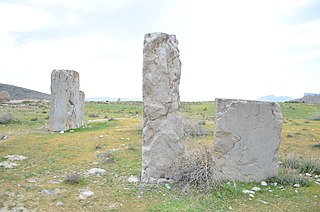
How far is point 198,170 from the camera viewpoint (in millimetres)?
6973

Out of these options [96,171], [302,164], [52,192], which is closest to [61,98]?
[96,171]

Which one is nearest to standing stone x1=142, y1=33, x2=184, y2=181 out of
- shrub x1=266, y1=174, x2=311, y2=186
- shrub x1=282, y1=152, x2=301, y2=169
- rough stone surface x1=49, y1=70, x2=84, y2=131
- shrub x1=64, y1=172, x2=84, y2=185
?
shrub x1=64, y1=172, x2=84, y2=185

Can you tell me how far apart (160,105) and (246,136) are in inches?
87.9

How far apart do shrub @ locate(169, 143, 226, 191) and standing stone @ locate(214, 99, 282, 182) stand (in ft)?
1.15

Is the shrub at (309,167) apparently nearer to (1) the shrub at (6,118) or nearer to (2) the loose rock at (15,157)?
(2) the loose rock at (15,157)

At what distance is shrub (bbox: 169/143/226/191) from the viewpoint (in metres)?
6.84

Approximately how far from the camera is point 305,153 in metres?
10.6

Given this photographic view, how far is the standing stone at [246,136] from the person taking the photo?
7418 millimetres

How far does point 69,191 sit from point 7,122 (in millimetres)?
12376

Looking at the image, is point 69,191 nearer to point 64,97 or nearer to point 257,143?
point 257,143

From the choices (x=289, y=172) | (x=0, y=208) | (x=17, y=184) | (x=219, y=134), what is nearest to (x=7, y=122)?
(x=17, y=184)

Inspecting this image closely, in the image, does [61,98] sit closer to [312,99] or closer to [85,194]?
[85,194]

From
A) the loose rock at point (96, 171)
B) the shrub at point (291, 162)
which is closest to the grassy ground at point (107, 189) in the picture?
the loose rock at point (96, 171)

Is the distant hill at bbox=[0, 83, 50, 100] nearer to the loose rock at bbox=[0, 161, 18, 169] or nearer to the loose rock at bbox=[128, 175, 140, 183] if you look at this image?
the loose rock at bbox=[0, 161, 18, 169]
